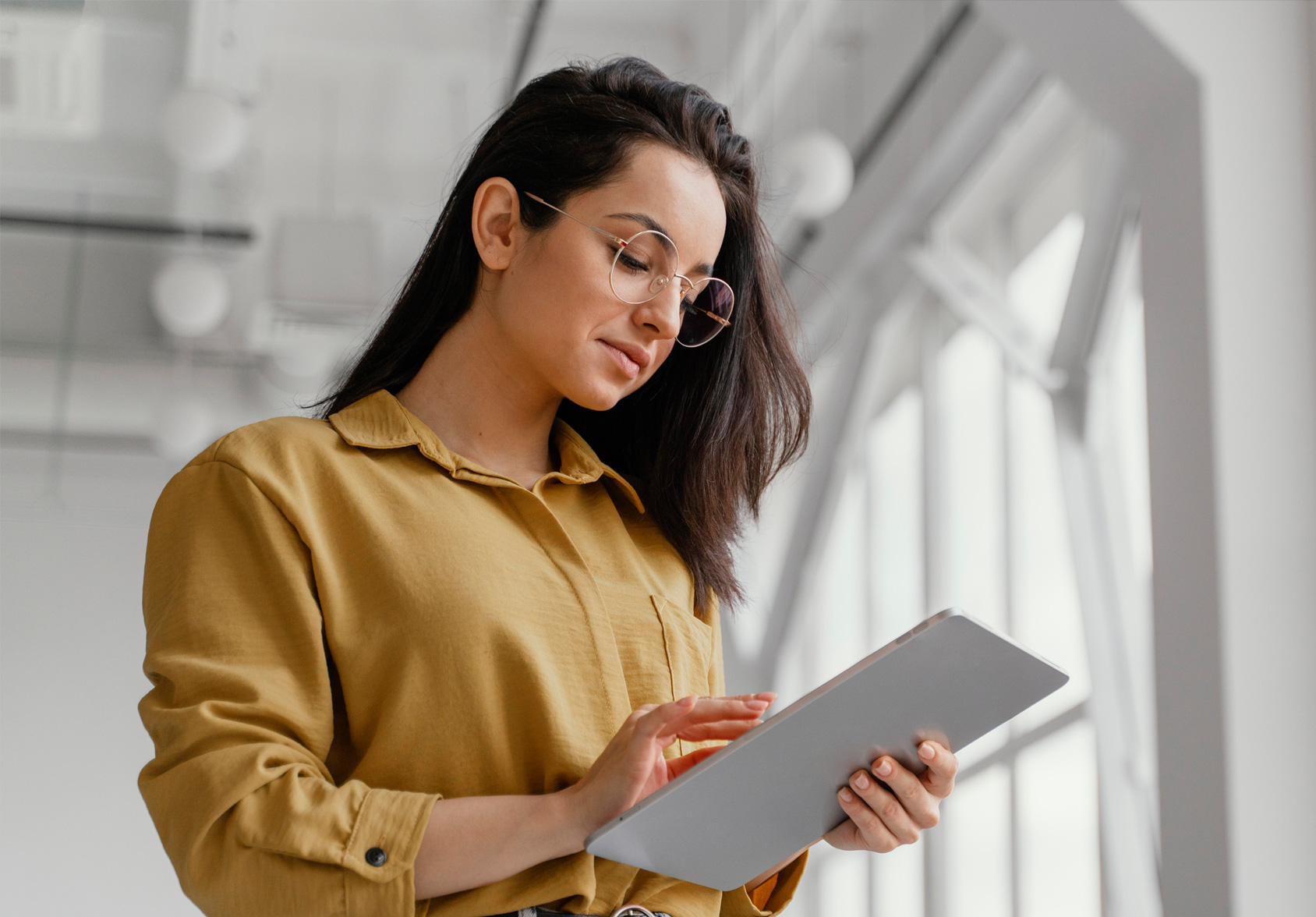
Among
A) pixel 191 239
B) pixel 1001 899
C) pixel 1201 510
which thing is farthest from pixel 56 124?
pixel 1201 510

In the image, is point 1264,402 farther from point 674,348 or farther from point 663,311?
point 663,311

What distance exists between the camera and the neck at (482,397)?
196 centimetres

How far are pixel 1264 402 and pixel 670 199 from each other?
193 cm

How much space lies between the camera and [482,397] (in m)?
1.98

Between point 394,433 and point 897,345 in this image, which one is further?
point 897,345

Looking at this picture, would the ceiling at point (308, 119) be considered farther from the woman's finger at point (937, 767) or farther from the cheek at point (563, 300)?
the woman's finger at point (937, 767)

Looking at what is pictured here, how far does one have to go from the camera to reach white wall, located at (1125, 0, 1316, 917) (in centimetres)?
312

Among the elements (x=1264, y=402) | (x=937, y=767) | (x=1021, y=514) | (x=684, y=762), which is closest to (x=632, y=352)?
(x=684, y=762)

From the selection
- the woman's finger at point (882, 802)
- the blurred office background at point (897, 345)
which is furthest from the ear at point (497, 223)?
the blurred office background at point (897, 345)

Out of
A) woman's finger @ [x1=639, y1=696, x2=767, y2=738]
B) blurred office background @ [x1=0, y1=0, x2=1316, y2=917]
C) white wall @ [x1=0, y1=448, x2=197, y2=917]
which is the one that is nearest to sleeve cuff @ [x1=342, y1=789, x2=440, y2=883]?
woman's finger @ [x1=639, y1=696, x2=767, y2=738]

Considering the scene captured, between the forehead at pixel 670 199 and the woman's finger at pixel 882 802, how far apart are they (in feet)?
2.34

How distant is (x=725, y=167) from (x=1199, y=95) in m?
1.75

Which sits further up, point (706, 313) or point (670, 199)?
point (670, 199)

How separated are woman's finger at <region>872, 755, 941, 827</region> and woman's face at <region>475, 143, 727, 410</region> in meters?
0.58
